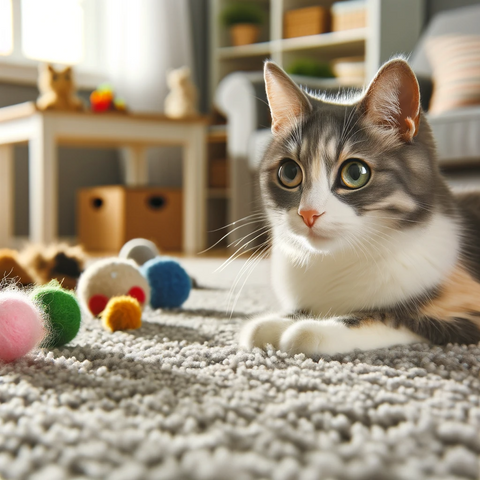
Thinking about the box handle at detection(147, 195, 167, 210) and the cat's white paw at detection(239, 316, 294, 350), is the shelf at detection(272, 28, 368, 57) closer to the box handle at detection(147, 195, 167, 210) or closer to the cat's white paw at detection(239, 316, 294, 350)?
the box handle at detection(147, 195, 167, 210)

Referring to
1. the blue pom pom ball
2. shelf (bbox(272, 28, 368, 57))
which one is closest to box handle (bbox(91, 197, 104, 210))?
shelf (bbox(272, 28, 368, 57))

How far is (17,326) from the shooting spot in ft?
2.51

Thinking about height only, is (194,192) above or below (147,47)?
below

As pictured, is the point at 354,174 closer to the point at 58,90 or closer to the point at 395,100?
the point at 395,100

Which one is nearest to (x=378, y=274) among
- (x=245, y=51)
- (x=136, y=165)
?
(x=136, y=165)

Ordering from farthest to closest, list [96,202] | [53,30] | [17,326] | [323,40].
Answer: [53,30]
[323,40]
[96,202]
[17,326]

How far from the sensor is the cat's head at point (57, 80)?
273 cm

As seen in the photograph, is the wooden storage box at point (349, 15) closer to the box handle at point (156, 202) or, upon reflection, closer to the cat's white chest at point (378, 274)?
the box handle at point (156, 202)

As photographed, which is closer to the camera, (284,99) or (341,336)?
(341,336)

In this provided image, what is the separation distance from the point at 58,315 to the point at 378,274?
0.49m

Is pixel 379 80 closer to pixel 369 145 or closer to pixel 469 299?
pixel 369 145

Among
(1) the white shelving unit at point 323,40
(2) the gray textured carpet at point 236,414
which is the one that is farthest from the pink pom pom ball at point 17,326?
(1) the white shelving unit at point 323,40

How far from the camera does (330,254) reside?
94 centimetres

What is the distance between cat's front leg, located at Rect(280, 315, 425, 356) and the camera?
807 millimetres
